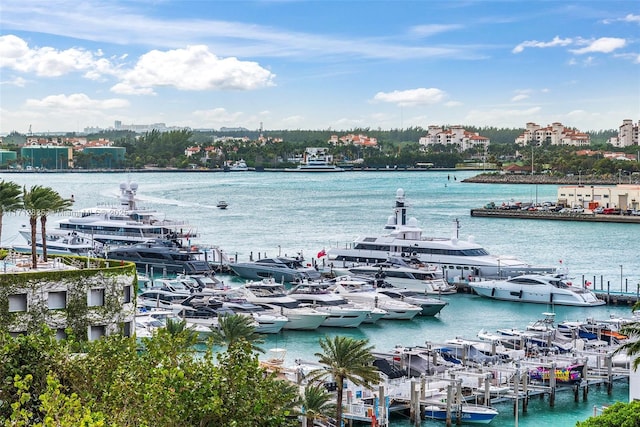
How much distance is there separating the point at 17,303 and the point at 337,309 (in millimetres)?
21042

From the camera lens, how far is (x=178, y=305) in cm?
3472

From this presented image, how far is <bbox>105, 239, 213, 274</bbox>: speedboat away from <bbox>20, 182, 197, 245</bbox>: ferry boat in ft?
9.74

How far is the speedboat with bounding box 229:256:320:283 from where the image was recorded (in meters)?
45.3

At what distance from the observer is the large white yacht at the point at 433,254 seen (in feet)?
149

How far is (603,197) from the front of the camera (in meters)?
93.0

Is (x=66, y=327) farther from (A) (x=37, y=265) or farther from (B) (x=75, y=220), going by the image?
(B) (x=75, y=220)

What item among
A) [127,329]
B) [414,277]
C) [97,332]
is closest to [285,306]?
[414,277]

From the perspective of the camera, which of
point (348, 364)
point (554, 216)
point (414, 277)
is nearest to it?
point (348, 364)

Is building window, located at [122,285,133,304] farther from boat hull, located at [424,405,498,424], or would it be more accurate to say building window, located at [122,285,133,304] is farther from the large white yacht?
the large white yacht

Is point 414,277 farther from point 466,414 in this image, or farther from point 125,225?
point 466,414

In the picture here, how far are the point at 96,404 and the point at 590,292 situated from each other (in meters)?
31.2

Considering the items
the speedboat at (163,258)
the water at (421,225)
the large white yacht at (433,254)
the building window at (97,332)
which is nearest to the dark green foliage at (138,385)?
the building window at (97,332)

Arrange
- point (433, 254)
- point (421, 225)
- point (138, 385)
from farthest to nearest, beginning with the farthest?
point (421, 225), point (433, 254), point (138, 385)

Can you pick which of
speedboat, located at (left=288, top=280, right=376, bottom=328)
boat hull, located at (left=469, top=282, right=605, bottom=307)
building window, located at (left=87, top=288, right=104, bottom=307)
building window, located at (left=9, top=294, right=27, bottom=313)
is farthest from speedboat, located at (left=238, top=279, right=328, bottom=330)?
building window, located at (left=9, top=294, right=27, bottom=313)
